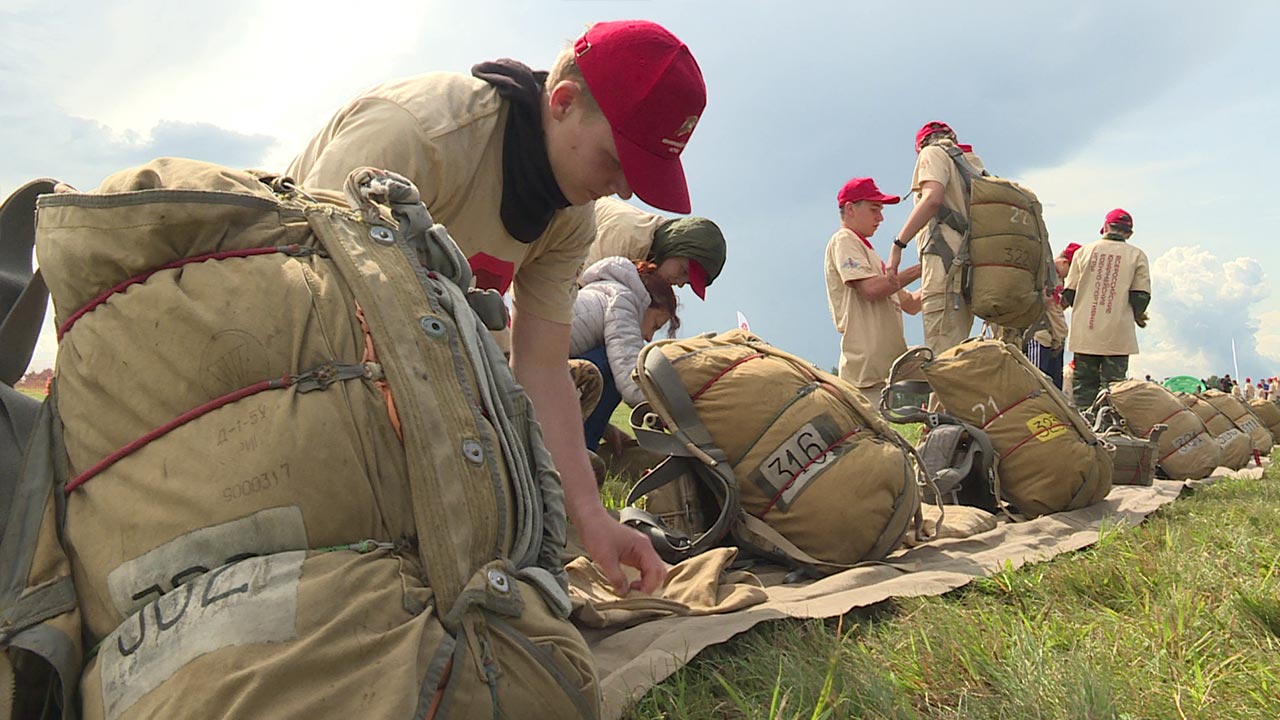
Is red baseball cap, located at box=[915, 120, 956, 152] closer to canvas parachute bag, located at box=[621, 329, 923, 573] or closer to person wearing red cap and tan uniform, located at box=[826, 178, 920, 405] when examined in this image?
person wearing red cap and tan uniform, located at box=[826, 178, 920, 405]

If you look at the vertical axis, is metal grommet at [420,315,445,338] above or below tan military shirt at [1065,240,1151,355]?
above

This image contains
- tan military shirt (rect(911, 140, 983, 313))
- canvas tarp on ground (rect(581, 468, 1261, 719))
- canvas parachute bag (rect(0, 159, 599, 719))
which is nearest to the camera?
canvas parachute bag (rect(0, 159, 599, 719))

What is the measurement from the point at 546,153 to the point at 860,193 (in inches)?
146

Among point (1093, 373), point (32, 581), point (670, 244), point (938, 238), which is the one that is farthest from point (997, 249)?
point (32, 581)

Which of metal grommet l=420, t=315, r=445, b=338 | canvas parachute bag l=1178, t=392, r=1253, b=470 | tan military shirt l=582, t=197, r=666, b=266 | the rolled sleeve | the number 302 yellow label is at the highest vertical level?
metal grommet l=420, t=315, r=445, b=338

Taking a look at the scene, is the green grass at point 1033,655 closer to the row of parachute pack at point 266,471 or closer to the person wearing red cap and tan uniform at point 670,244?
the row of parachute pack at point 266,471

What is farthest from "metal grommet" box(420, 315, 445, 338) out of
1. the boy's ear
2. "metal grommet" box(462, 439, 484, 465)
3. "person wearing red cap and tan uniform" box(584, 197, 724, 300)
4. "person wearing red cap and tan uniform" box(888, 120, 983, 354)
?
"person wearing red cap and tan uniform" box(888, 120, 983, 354)

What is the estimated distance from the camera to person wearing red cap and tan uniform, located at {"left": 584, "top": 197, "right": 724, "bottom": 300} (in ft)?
14.8

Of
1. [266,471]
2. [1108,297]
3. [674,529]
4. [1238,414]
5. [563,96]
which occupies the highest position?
[563,96]

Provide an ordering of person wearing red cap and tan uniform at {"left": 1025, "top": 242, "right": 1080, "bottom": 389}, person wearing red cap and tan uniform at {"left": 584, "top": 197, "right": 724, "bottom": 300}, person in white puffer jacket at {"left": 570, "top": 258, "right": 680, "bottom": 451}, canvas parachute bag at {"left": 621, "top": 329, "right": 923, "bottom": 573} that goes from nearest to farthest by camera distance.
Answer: canvas parachute bag at {"left": 621, "top": 329, "right": 923, "bottom": 573} < person in white puffer jacket at {"left": 570, "top": 258, "right": 680, "bottom": 451} < person wearing red cap and tan uniform at {"left": 584, "top": 197, "right": 724, "bottom": 300} < person wearing red cap and tan uniform at {"left": 1025, "top": 242, "right": 1080, "bottom": 389}

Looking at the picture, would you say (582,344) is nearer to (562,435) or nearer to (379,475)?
(562,435)

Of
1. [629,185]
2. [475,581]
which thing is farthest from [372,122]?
[475,581]

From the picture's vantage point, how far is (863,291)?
18.3 ft

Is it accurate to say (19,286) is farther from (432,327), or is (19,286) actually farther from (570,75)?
(570,75)
